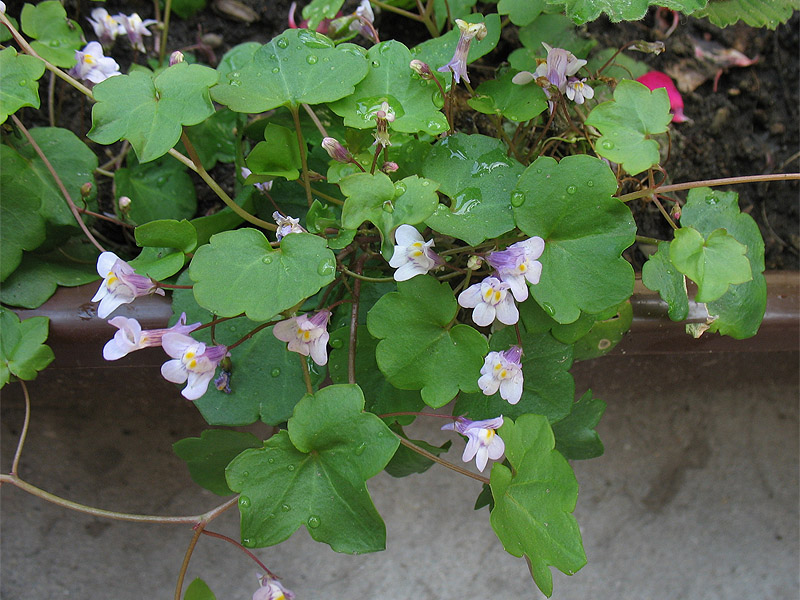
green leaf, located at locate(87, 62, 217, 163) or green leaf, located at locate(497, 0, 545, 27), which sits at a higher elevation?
green leaf, located at locate(497, 0, 545, 27)

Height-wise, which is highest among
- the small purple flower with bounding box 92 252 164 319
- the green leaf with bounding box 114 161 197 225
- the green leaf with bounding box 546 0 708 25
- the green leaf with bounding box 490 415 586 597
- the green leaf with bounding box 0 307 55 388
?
the green leaf with bounding box 546 0 708 25

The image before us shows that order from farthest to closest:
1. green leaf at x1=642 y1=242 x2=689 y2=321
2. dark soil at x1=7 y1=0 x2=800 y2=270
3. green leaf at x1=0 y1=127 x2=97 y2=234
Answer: dark soil at x1=7 y1=0 x2=800 y2=270
green leaf at x1=0 y1=127 x2=97 y2=234
green leaf at x1=642 y1=242 x2=689 y2=321

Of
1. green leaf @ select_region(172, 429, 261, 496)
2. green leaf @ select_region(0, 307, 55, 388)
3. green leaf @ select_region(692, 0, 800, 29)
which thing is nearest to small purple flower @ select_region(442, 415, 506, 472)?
green leaf @ select_region(172, 429, 261, 496)

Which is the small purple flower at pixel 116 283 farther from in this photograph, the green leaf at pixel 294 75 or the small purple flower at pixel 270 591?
the small purple flower at pixel 270 591

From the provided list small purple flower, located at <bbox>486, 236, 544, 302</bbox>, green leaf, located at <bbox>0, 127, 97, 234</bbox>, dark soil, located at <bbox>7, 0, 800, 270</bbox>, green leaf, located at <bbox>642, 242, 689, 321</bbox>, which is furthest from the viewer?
dark soil, located at <bbox>7, 0, 800, 270</bbox>

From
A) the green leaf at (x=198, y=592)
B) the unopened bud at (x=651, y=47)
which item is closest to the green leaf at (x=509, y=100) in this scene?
the unopened bud at (x=651, y=47)

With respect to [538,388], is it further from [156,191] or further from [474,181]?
[156,191]

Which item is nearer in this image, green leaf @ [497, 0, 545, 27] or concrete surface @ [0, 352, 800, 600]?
green leaf @ [497, 0, 545, 27]

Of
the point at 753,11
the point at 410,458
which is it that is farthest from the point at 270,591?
the point at 753,11

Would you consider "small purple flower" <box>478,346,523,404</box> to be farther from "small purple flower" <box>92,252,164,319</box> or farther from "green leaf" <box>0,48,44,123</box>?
"green leaf" <box>0,48,44,123</box>
